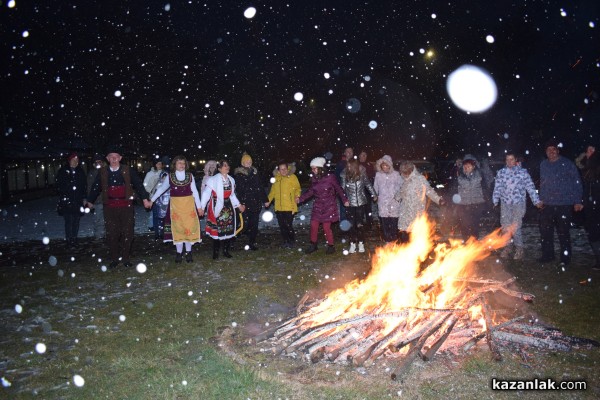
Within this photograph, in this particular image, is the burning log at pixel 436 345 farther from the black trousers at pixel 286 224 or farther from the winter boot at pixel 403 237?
the black trousers at pixel 286 224

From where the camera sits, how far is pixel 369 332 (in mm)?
4984

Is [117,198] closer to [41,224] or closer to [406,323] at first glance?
[406,323]

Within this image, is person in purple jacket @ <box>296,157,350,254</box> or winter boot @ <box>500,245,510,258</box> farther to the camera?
person in purple jacket @ <box>296,157,350,254</box>

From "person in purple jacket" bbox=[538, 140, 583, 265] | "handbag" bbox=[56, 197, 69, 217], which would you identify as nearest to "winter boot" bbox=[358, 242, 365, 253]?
"person in purple jacket" bbox=[538, 140, 583, 265]

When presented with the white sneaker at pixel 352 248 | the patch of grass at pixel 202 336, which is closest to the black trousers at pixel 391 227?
the white sneaker at pixel 352 248

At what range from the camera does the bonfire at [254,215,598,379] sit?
476cm

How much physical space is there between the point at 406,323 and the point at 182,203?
5757 mm

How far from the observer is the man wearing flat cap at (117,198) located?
8812 millimetres

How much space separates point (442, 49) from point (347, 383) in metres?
26.7

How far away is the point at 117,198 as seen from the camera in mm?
8828

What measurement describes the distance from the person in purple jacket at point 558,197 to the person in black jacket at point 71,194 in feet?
34.9

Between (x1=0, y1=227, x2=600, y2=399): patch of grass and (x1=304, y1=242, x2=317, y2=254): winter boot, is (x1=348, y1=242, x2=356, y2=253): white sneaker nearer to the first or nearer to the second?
(x1=0, y1=227, x2=600, y2=399): patch of grass

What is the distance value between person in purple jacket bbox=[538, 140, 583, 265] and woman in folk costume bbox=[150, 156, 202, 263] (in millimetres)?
7038

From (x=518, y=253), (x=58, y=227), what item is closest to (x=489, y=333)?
(x=518, y=253)
